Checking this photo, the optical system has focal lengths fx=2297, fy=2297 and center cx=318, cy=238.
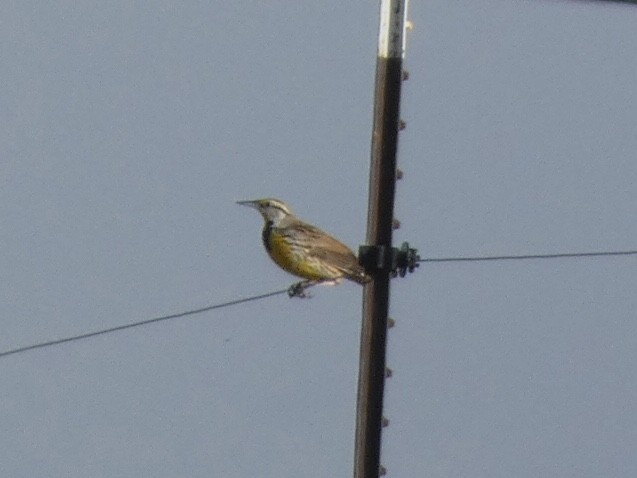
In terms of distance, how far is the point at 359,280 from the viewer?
11.7 metres

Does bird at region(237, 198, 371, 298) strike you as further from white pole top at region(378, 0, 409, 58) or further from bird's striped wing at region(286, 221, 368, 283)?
white pole top at region(378, 0, 409, 58)

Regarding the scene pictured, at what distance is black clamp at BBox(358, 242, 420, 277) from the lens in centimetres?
1117

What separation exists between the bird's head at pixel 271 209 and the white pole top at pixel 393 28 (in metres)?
4.43

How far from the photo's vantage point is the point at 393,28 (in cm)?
1138

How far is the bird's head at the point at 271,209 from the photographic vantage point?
52.0 ft

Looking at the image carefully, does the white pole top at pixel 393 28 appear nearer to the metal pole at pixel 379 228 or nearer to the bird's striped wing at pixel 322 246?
the metal pole at pixel 379 228

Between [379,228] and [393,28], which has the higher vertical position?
[393,28]

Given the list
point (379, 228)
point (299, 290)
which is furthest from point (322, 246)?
point (379, 228)

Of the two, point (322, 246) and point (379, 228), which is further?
point (322, 246)

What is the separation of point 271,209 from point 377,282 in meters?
4.94

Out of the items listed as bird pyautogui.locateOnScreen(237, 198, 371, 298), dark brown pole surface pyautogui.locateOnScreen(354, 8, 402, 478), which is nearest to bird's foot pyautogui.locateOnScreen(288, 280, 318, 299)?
bird pyautogui.locateOnScreen(237, 198, 371, 298)

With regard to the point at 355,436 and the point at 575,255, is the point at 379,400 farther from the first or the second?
the point at 575,255

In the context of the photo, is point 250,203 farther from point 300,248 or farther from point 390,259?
point 390,259

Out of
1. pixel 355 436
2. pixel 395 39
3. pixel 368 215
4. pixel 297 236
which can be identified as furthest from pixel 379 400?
pixel 297 236
